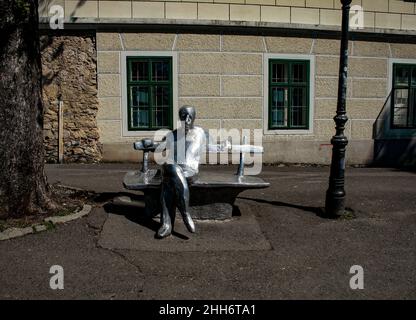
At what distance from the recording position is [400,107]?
43.0 ft

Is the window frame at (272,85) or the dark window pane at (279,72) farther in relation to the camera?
the dark window pane at (279,72)

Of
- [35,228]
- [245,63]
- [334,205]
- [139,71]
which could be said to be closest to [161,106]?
[139,71]

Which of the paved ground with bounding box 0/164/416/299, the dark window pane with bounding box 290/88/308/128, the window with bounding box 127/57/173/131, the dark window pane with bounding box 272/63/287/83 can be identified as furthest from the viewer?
the dark window pane with bounding box 290/88/308/128

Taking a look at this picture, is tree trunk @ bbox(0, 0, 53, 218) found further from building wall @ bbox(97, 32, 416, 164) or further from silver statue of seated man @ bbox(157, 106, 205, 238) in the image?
building wall @ bbox(97, 32, 416, 164)

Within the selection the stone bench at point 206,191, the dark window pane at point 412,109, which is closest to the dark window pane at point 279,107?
the dark window pane at point 412,109

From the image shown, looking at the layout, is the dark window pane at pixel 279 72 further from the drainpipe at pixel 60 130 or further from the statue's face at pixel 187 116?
the statue's face at pixel 187 116

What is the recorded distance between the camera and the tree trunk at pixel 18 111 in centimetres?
573

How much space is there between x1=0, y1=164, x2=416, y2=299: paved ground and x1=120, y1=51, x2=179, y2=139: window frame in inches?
165

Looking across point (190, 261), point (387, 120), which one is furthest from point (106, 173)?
point (387, 120)

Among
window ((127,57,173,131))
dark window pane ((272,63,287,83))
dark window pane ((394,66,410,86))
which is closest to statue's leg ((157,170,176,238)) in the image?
window ((127,57,173,131))

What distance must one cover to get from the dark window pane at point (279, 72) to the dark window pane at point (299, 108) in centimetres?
44

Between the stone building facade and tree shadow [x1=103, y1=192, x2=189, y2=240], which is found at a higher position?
the stone building facade

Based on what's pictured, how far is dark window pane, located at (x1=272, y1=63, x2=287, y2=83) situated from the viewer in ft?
39.6

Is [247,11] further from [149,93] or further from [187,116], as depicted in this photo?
[187,116]
